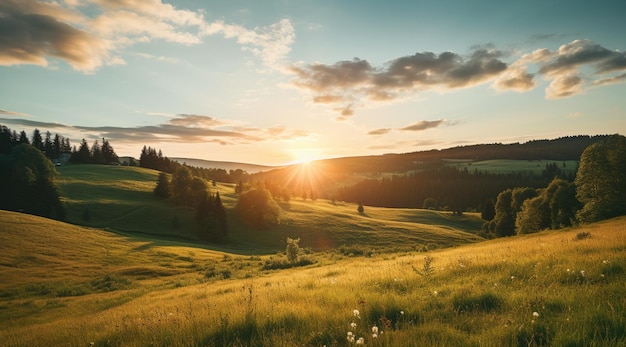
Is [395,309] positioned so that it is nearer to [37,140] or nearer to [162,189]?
[162,189]

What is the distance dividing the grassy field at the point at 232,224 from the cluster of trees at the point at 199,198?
2865 mm

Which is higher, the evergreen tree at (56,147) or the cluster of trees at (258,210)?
the evergreen tree at (56,147)

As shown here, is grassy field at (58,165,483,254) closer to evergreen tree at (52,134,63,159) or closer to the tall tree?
the tall tree

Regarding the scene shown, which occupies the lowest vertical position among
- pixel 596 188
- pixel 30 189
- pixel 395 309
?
pixel 30 189

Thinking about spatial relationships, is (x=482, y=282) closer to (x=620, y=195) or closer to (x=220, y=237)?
(x=620, y=195)

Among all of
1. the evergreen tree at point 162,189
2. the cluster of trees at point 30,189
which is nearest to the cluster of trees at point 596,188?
the evergreen tree at point 162,189

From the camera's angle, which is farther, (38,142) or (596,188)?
(38,142)

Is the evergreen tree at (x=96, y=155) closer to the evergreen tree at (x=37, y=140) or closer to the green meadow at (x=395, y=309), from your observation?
the evergreen tree at (x=37, y=140)

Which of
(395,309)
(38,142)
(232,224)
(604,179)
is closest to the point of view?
(395,309)

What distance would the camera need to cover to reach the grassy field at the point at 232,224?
7844 centimetres

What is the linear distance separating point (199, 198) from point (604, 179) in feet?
298

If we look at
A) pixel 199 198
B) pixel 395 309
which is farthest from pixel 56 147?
pixel 395 309

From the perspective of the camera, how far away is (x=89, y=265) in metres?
43.8

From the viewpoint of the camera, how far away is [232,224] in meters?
92.7
